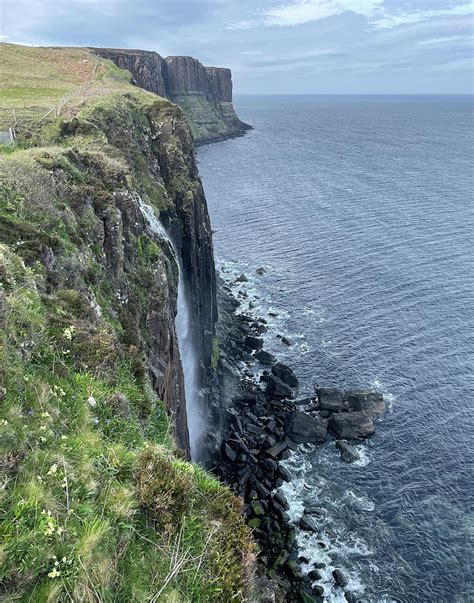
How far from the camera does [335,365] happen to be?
55625mm

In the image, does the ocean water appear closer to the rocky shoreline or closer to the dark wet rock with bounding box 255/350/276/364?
the rocky shoreline

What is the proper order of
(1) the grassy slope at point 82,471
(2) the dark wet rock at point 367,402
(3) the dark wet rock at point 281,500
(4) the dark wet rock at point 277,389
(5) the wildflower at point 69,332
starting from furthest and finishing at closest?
(4) the dark wet rock at point 277,389
(2) the dark wet rock at point 367,402
(3) the dark wet rock at point 281,500
(5) the wildflower at point 69,332
(1) the grassy slope at point 82,471

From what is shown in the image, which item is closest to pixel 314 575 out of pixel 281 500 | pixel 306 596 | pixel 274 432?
pixel 306 596

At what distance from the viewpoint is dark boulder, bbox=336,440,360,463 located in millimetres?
43094

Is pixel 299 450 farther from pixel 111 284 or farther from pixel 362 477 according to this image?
pixel 111 284

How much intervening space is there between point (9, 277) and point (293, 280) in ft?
213

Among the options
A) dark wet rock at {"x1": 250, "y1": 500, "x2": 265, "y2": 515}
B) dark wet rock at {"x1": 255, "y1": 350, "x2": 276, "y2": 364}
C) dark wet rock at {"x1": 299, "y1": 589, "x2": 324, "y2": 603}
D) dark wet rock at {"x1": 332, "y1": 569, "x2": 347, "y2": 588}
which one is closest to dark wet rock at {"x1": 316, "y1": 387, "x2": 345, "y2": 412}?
dark wet rock at {"x1": 255, "y1": 350, "x2": 276, "y2": 364}

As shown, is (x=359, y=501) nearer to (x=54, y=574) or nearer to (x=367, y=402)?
(x=367, y=402)

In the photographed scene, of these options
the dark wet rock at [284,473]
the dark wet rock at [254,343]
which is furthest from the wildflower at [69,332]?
the dark wet rock at [254,343]

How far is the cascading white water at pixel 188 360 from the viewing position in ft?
124

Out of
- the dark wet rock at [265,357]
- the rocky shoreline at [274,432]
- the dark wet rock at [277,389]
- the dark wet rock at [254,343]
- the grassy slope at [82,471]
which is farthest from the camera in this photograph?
the dark wet rock at [254,343]

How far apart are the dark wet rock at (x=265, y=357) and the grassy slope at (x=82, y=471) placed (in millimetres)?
41202

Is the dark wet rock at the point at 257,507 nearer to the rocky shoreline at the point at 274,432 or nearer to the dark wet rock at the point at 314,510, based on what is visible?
the rocky shoreline at the point at 274,432

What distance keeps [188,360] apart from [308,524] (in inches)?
651
